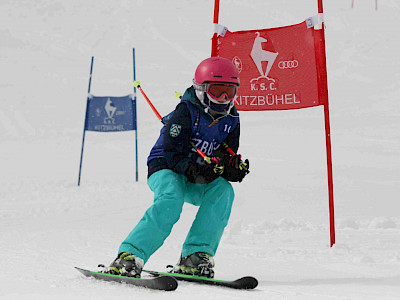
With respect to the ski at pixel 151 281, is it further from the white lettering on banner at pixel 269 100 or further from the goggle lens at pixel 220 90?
the white lettering on banner at pixel 269 100

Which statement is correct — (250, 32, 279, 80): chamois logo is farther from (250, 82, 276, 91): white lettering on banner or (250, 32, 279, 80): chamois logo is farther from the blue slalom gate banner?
the blue slalom gate banner

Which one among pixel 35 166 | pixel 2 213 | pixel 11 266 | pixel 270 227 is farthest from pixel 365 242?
pixel 35 166

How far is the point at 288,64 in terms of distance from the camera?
18.4 feet

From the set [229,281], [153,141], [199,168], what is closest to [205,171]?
[199,168]

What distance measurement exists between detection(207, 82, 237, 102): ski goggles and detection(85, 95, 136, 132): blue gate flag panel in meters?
8.11

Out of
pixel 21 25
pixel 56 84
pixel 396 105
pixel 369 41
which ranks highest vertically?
pixel 21 25

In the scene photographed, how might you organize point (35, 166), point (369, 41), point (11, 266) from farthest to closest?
point (369, 41), point (35, 166), point (11, 266)

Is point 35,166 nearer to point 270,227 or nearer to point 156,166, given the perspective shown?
point 270,227

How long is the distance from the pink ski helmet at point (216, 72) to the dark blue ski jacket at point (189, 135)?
0.12 meters

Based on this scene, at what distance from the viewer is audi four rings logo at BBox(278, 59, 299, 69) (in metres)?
5.58

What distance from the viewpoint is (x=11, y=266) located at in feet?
13.2

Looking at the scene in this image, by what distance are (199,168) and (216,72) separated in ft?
1.88

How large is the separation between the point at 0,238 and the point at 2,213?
2.15m

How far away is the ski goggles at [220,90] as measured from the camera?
365cm
